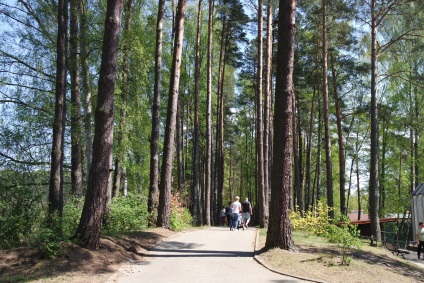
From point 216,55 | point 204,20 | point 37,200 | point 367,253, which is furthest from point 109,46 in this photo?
point 216,55

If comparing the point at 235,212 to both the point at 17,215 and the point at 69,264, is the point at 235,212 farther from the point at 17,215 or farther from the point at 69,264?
the point at 69,264

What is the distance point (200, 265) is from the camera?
8.86m

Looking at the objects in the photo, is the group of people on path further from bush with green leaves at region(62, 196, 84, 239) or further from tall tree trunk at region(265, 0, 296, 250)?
tall tree trunk at region(265, 0, 296, 250)

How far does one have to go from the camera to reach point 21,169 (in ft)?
44.7

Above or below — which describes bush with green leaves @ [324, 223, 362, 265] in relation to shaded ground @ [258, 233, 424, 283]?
above

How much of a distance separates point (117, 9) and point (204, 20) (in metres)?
21.0

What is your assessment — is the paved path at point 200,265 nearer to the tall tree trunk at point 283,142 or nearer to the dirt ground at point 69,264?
the dirt ground at point 69,264

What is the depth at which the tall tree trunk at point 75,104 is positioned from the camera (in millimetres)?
14156

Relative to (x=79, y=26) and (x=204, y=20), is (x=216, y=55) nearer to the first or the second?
(x=204, y=20)

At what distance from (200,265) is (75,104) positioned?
27.0 feet

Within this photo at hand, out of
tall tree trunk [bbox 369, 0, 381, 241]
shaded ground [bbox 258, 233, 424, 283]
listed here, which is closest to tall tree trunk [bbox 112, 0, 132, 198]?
shaded ground [bbox 258, 233, 424, 283]

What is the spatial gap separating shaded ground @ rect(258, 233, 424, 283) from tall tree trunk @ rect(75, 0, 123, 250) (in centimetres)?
406

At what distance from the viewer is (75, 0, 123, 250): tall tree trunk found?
8680mm

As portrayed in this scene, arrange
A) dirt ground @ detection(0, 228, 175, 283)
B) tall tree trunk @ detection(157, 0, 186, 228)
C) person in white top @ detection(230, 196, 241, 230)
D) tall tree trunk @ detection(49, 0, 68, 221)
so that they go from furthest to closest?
1. person in white top @ detection(230, 196, 241, 230)
2. tall tree trunk @ detection(157, 0, 186, 228)
3. tall tree trunk @ detection(49, 0, 68, 221)
4. dirt ground @ detection(0, 228, 175, 283)
